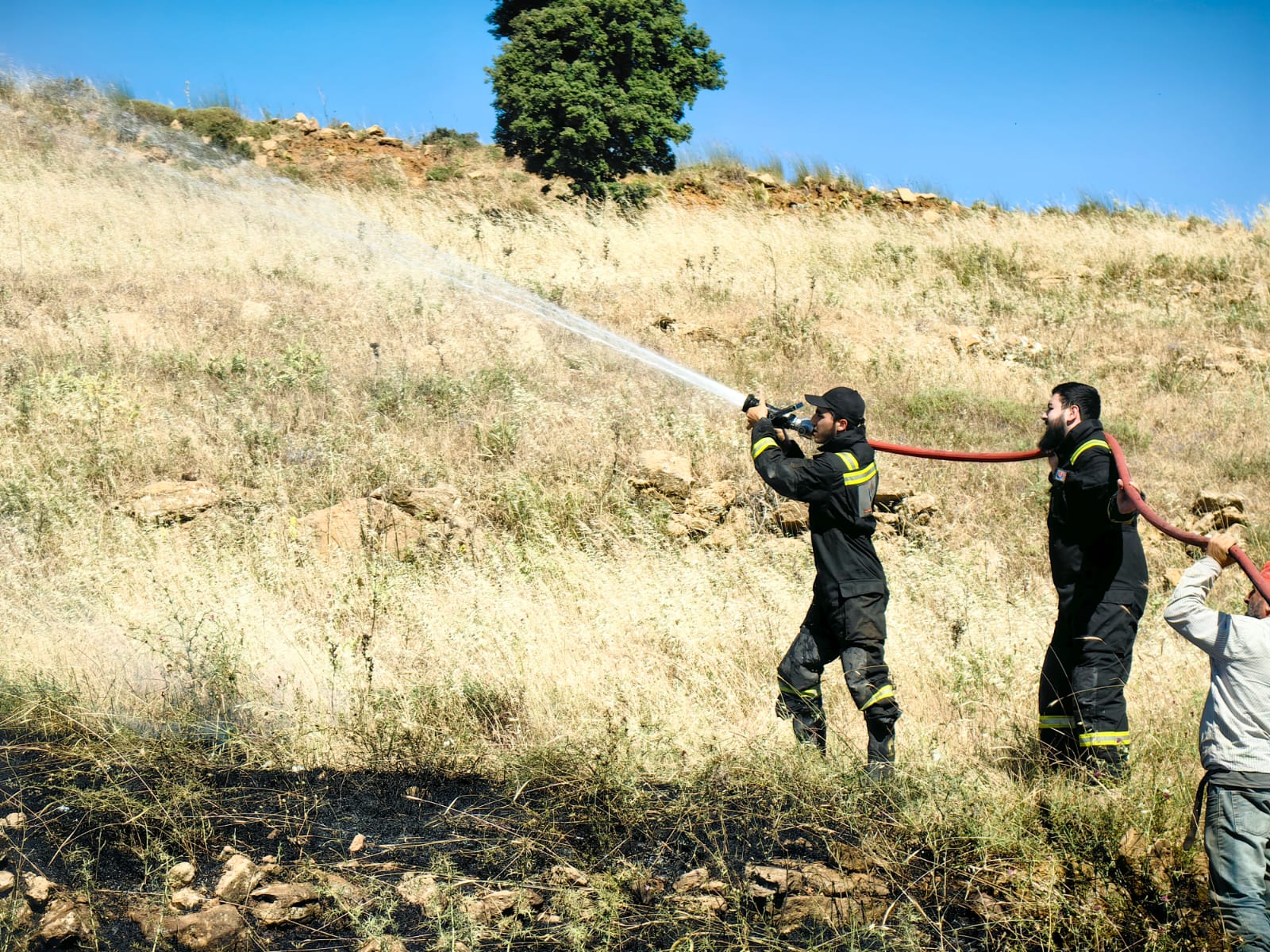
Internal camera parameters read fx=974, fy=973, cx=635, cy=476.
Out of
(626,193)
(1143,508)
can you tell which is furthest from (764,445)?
(626,193)

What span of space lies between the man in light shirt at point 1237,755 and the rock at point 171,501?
6451mm

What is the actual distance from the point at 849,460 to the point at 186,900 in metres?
3.40

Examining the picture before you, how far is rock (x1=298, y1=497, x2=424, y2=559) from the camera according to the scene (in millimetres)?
6914

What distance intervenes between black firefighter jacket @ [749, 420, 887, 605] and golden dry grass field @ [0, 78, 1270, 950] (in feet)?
2.68

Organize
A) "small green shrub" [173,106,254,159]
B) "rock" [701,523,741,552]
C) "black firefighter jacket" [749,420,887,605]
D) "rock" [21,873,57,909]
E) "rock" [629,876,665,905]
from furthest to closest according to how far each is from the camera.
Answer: "small green shrub" [173,106,254,159] < "rock" [701,523,741,552] < "black firefighter jacket" [749,420,887,605] < "rock" [629,876,665,905] < "rock" [21,873,57,909]

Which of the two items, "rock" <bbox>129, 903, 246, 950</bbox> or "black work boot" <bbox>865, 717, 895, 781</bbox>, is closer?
"rock" <bbox>129, 903, 246, 950</bbox>

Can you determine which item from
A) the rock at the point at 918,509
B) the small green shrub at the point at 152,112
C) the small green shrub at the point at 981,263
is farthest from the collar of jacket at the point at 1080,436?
the small green shrub at the point at 152,112

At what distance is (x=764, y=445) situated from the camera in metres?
5.00

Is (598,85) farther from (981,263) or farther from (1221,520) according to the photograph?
(1221,520)

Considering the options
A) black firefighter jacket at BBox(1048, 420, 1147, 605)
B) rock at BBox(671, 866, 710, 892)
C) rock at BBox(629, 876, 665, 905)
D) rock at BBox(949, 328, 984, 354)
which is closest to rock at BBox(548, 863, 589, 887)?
rock at BBox(629, 876, 665, 905)

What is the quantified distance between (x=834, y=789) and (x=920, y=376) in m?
7.86

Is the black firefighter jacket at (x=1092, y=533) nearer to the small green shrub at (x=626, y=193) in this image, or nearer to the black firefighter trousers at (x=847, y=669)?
the black firefighter trousers at (x=847, y=669)

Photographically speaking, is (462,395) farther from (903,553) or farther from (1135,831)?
(1135,831)

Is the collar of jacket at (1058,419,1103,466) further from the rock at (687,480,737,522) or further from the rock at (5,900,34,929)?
the rock at (5,900,34,929)
